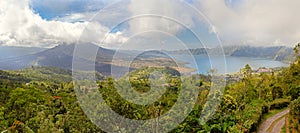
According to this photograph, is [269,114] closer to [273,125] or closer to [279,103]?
[279,103]

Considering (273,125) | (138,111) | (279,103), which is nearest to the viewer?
(138,111)

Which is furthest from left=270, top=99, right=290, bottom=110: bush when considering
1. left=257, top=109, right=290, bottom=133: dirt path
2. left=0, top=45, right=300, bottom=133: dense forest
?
left=0, top=45, right=300, bottom=133: dense forest

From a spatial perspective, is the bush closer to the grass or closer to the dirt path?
the grass

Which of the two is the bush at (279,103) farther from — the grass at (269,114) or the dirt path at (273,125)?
the dirt path at (273,125)

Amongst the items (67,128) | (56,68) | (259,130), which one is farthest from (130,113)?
(56,68)

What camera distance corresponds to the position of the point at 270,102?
23.9 meters

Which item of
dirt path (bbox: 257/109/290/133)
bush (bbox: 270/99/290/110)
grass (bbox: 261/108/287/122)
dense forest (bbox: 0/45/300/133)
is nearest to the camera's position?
dense forest (bbox: 0/45/300/133)

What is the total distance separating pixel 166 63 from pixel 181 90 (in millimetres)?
868

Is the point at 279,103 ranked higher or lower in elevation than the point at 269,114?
higher

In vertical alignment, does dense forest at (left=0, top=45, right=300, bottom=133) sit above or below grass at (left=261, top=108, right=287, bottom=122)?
above

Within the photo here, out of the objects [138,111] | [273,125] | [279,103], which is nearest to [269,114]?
[279,103]

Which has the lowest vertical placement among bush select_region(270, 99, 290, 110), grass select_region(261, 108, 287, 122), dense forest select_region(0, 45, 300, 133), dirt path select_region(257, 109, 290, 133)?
dirt path select_region(257, 109, 290, 133)

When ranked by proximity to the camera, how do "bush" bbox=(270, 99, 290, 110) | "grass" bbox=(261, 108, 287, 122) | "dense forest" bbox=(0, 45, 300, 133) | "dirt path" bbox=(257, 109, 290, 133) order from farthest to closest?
1. "bush" bbox=(270, 99, 290, 110)
2. "grass" bbox=(261, 108, 287, 122)
3. "dirt path" bbox=(257, 109, 290, 133)
4. "dense forest" bbox=(0, 45, 300, 133)

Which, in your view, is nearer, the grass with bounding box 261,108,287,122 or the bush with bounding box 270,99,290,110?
the grass with bounding box 261,108,287,122
